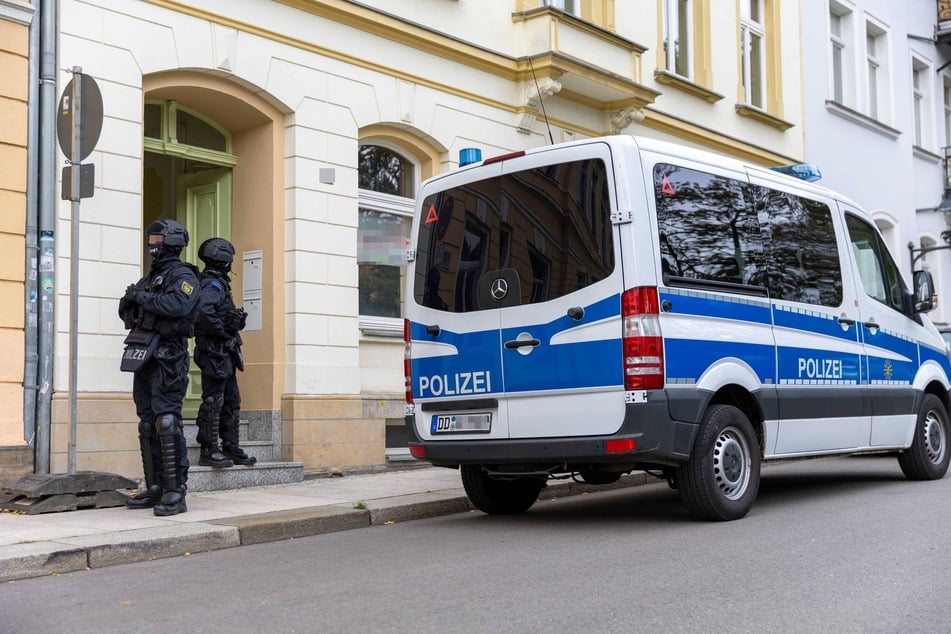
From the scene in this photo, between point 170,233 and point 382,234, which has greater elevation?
point 382,234

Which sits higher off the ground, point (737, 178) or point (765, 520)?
point (737, 178)

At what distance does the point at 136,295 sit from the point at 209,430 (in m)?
2.12

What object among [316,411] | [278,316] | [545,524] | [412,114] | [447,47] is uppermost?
[447,47]

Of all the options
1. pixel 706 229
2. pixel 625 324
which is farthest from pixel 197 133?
pixel 625 324

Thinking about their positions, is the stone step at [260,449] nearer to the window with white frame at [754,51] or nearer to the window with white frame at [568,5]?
the window with white frame at [568,5]

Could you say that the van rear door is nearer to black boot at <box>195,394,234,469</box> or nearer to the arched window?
black boot at <box>195,394,234,469</box>

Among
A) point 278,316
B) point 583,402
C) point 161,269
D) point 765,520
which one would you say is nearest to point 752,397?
point 765,520

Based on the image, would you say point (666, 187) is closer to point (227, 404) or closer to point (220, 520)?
point (220, 520)

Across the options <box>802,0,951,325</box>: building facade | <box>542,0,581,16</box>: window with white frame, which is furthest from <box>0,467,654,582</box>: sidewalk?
<box>802,0,951,325</box>: building facade

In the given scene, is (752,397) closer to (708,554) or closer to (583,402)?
(583,402)

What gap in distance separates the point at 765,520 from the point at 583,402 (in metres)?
1.56

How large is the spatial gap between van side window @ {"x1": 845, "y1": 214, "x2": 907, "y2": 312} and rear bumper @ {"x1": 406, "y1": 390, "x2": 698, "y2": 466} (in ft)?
9.81

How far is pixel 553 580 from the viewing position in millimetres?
5516

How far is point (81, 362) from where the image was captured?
29.3ft
